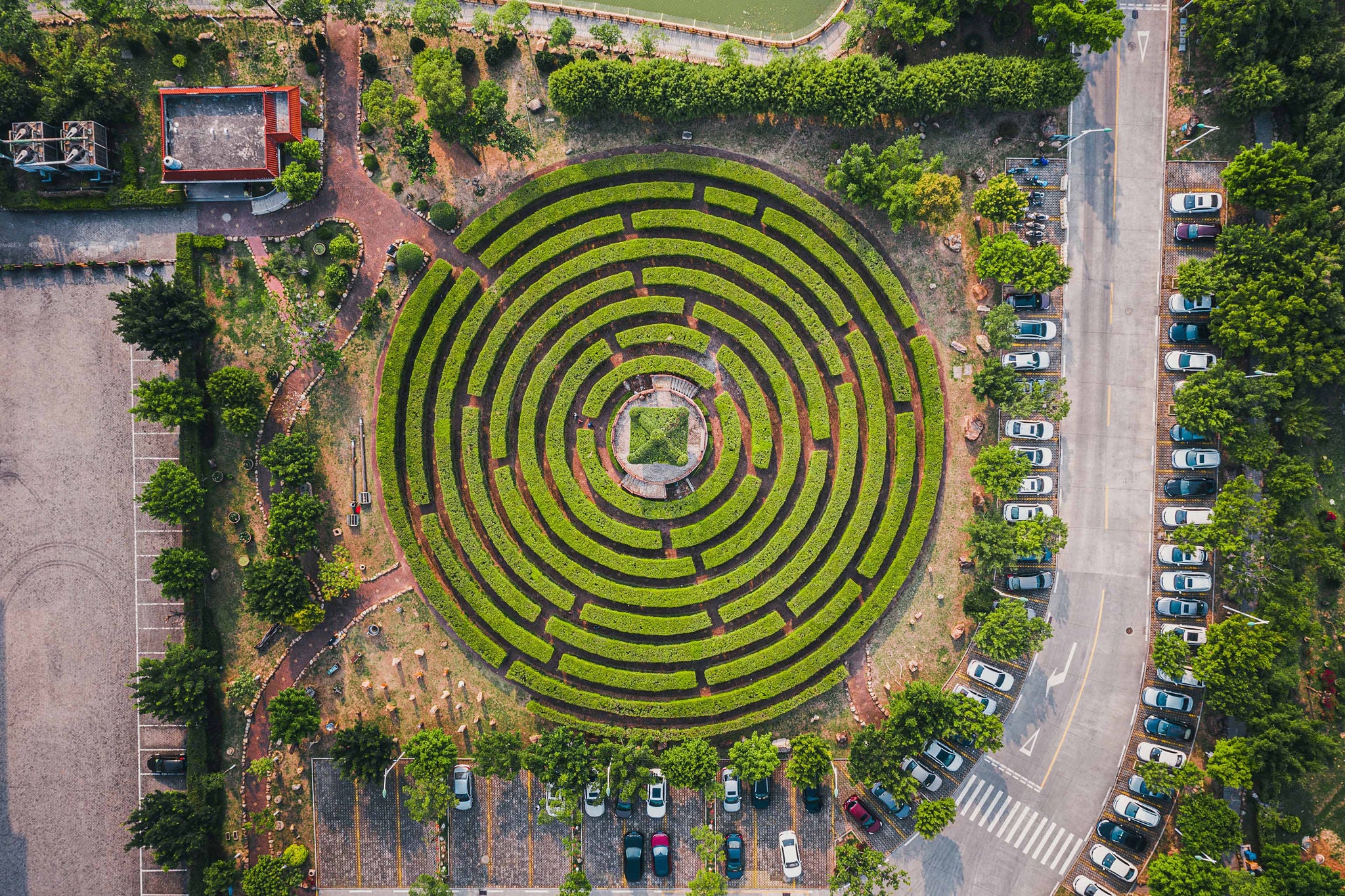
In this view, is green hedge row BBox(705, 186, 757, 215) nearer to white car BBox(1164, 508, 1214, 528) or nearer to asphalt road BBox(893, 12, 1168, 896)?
asphalt road BBox(893, 12, 1168, 896)

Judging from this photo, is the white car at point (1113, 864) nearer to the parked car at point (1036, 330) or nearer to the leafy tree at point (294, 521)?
the parked car at point (1036, 330)

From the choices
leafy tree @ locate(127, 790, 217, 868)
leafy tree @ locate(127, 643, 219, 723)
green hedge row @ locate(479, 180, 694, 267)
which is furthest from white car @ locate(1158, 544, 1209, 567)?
leafy tree @ locate(127, 790, 217, 868)

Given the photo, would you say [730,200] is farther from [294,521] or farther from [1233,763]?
[1233,763]

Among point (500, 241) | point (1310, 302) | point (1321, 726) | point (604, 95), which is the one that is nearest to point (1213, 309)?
point (1310, 302)

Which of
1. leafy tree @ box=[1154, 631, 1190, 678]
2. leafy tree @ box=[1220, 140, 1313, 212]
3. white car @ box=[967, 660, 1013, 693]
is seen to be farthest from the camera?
white car @ box=[967, 660, 1013, 693]

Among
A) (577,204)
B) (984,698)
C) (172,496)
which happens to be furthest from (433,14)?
(984,698)

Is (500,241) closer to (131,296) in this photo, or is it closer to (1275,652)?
(131,296)

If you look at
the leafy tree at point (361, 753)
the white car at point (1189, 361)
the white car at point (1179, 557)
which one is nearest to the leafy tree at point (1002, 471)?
the white car at point (1179, 557)
